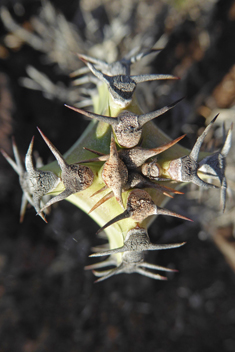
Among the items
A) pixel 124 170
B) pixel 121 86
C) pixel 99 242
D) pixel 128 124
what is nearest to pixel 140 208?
pixel 124 170

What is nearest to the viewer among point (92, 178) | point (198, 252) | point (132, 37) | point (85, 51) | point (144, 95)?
point (92, 178)

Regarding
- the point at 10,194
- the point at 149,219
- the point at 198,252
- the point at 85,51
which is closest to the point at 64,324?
the point at 10,194

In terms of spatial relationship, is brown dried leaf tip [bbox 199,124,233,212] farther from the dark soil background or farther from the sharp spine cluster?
the dark soil background

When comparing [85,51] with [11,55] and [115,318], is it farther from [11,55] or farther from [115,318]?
[115,318]

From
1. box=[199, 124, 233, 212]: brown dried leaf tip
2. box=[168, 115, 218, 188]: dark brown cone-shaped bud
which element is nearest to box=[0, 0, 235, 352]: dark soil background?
box=[199, 124, 233, 212]: brown dried leaf tip

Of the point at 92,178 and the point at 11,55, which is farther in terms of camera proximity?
the point at 11,55

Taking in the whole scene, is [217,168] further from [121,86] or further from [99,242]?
[99,242]

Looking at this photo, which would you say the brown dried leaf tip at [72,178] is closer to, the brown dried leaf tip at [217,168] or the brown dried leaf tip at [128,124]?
the brown dried leaf tip at [128,124]
